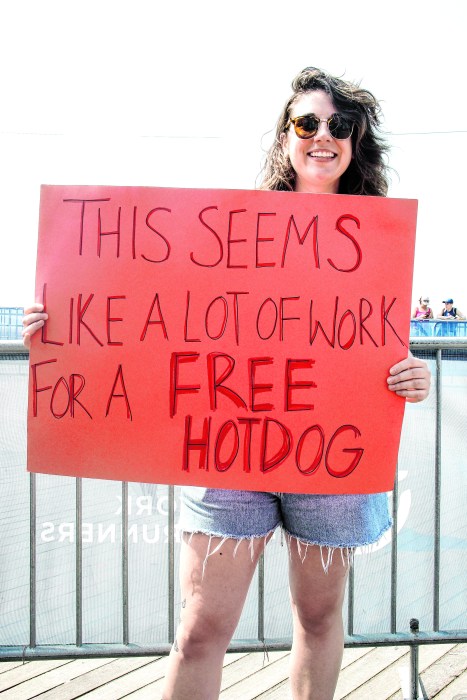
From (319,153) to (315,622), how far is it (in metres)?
1.21

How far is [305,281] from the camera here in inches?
57.7

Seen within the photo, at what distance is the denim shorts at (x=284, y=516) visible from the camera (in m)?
1.41

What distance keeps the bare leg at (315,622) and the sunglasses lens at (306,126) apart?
3.42ft

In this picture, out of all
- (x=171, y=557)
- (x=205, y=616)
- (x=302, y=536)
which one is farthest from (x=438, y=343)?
(x=205, y=616)

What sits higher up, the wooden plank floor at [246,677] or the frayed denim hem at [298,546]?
the frayed denim hem at [298,546]

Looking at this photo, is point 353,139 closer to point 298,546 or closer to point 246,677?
point 298,546

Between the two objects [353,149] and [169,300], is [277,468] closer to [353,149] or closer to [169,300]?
[169,300]

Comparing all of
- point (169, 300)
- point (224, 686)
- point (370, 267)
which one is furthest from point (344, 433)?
point (224, 686)

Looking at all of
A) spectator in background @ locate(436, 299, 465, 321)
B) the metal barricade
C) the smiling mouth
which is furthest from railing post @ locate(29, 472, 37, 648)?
spectator in background @ locate(436, 299, 465, 321)

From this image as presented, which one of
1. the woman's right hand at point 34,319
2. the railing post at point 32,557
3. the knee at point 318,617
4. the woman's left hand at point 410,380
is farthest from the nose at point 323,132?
the railing post at point 32,557

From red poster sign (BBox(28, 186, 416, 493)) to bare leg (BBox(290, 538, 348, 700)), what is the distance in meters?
0.21

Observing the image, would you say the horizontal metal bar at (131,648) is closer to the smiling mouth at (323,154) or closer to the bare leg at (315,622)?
the bare leg at (315,622)

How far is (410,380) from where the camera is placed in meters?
1.43

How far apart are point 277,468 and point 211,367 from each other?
287 millimetres
